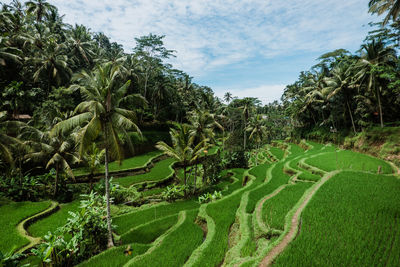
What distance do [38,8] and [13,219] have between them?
36526mm

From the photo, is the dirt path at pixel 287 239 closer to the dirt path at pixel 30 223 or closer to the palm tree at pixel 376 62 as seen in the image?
the dirt path at pixel 30 223

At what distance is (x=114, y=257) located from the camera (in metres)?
6.48

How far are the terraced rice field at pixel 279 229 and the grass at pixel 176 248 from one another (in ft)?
0.10

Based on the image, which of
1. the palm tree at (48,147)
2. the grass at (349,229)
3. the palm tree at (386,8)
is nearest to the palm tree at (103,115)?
the grass at (349,229)

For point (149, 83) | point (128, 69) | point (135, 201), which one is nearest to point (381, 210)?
point (135, 201)

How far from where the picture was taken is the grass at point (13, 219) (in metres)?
7.80

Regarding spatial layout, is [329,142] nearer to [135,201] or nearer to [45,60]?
[135,201]

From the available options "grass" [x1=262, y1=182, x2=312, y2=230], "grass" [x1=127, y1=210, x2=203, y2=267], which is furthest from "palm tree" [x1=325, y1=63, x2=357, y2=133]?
"grass" [x1=127, y1=210, x2=203, y2=267]

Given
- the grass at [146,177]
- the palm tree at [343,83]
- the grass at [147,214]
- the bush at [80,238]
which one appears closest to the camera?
the bush at [80,238]

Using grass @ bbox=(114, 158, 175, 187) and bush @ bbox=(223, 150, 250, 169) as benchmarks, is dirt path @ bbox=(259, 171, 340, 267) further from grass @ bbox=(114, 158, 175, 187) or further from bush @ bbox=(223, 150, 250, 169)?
bush @ bbox=(223, 150, 250, 169)

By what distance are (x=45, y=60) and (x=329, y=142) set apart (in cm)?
4046

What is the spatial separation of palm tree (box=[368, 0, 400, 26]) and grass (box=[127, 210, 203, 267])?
16951 millimetres

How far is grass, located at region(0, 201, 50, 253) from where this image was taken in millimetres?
7801

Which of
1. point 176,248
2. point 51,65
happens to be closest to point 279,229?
point 176,248
